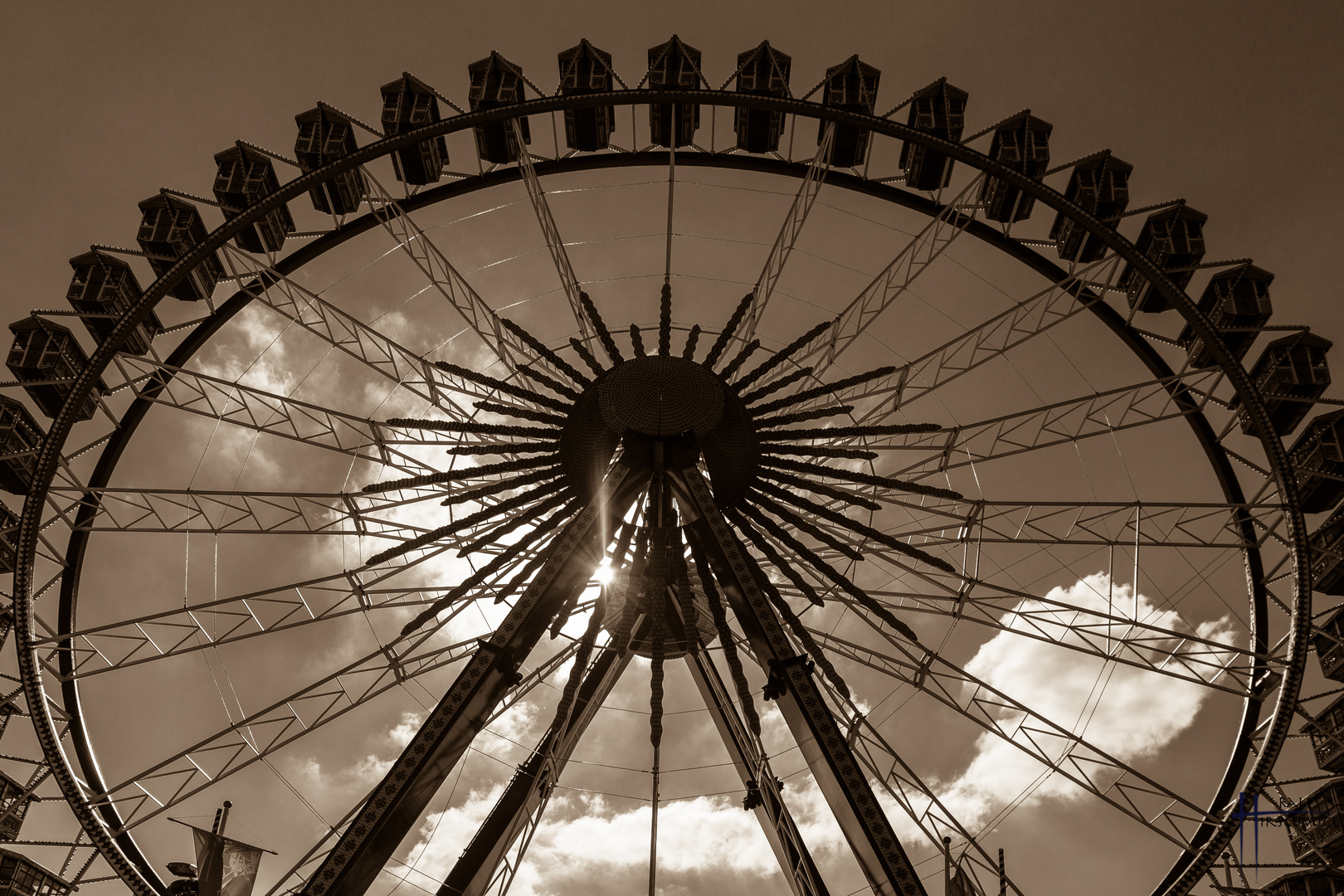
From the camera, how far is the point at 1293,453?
21109 mm

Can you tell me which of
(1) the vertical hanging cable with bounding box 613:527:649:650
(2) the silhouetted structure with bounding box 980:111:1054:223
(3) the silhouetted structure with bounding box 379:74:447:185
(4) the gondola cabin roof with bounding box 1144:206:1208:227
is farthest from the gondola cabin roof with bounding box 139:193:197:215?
(4) the gondola cabin roof with bounding box 1144:206:1208:227

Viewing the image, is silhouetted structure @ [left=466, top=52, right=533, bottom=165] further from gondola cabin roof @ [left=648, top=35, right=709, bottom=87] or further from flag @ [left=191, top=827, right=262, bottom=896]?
flag @ [left=191, top=827, right=262, bottom=896]

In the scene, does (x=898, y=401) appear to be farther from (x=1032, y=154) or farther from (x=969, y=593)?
(x=1032, y=154)

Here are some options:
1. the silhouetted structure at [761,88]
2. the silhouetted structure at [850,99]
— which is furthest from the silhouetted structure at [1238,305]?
the silhouetted structure at [761,88]

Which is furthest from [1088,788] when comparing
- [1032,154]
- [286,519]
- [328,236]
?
[328,236]

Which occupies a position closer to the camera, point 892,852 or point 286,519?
point 892,852

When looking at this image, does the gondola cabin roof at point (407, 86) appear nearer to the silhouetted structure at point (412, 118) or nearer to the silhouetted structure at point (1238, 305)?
the silhouetted structure at point (412, 118)

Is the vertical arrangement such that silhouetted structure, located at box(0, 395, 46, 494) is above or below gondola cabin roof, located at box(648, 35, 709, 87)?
below

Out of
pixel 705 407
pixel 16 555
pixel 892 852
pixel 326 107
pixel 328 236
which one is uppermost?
pixel 326 107

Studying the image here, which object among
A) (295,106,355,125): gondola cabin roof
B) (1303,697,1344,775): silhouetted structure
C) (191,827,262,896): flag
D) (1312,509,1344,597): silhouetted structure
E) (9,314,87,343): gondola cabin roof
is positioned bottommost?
(191,827,262,896): flag

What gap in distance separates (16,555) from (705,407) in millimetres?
10565

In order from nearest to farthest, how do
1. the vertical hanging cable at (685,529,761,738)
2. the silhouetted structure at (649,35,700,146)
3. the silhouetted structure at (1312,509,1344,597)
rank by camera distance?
the vertical hanging cable at (685,529,761,738), the silhouetted structure at (649,35,700,146), the silhouetted structure at (1312,509,1344,597)

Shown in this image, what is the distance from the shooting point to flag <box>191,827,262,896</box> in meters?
13.8

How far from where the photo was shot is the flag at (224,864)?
545 inches
